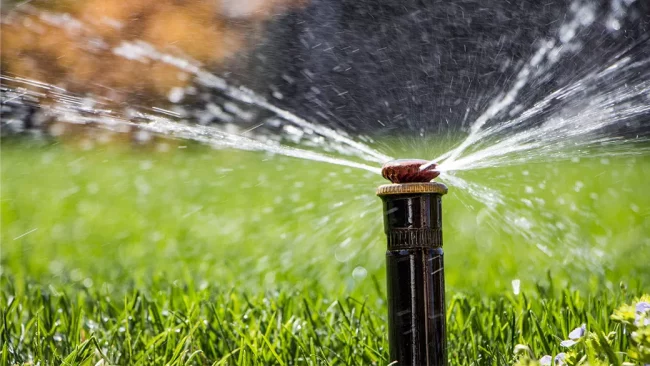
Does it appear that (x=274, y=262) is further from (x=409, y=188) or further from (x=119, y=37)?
(x=119, y=37)

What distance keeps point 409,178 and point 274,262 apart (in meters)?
2.08

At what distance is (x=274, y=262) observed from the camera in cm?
364

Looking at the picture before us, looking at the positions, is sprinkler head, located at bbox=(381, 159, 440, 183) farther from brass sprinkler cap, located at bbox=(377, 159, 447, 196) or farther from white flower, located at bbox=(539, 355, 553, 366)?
white flower, located at bbox=(539, 355, 553, 366)

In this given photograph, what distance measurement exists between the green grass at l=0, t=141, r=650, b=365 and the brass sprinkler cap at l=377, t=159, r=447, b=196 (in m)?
0.50

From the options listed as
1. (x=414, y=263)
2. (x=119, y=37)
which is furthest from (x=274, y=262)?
(x=119, y=37)

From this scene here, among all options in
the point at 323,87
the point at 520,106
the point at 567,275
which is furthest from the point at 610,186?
the point at 323,87

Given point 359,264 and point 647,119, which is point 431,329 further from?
point 647,119

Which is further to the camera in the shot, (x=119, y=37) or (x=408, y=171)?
(x=119, y=37)

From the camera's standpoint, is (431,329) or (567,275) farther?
(567,275)

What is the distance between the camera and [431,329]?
169cm

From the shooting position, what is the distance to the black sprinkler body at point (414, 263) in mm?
1632

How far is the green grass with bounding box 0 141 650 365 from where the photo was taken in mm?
2209

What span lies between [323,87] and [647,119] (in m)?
2.79

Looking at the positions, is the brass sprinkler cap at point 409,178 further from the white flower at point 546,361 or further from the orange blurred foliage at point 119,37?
the orange blurred foliage at point 119,37
